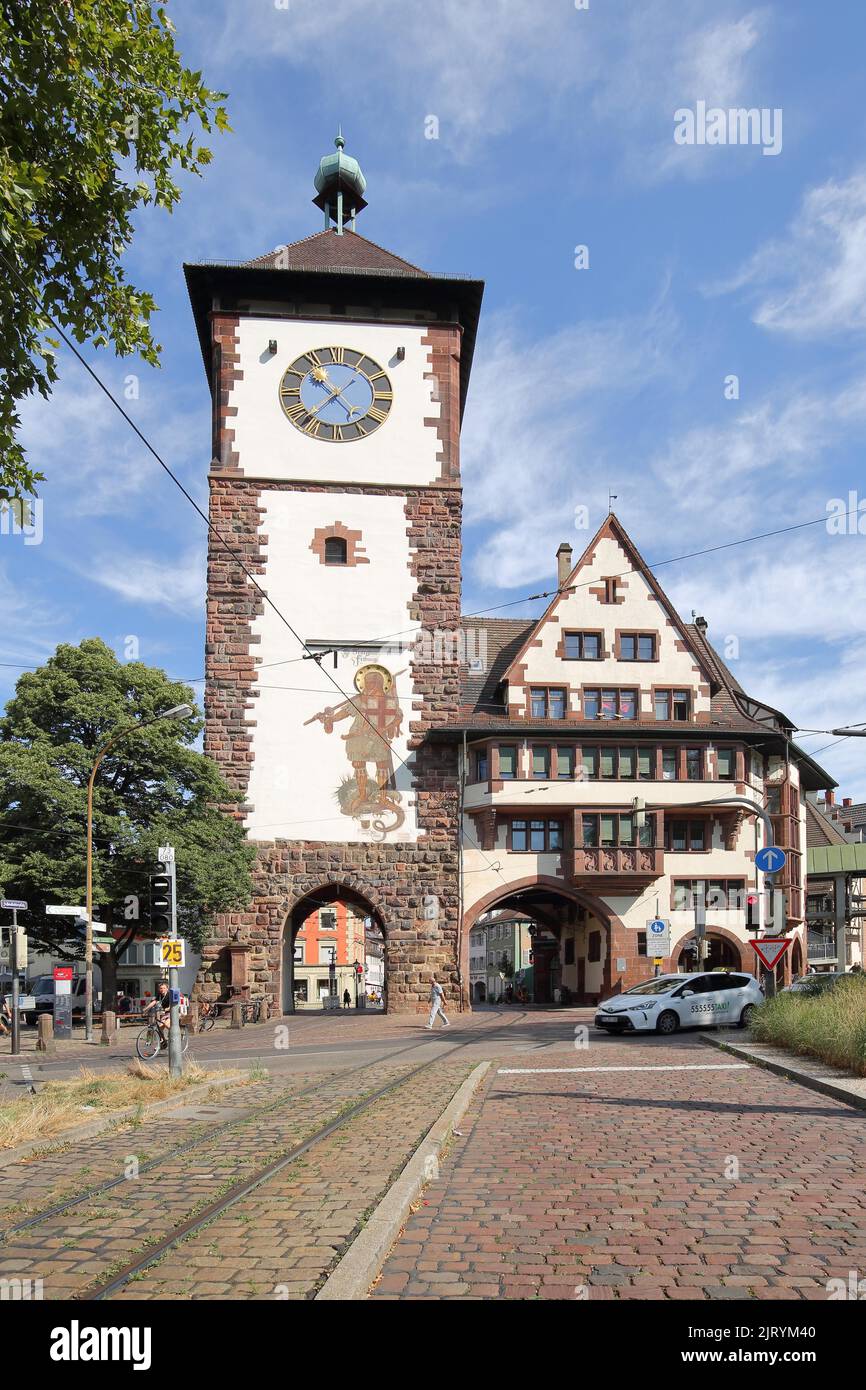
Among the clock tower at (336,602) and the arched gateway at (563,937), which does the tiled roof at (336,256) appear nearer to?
the clock tower at (336,602)

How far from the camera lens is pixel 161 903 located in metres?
18.2

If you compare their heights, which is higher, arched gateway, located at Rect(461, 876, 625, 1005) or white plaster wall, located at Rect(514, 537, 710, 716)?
white plaster wall, located at Rect(514, 537, 710, 716)

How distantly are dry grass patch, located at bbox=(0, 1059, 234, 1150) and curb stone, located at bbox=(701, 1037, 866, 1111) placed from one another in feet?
24.6

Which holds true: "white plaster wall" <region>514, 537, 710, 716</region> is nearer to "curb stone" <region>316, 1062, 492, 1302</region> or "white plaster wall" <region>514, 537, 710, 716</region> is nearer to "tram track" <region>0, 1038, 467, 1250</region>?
"tram track" <region>0, 1038, 467, 1250</region>

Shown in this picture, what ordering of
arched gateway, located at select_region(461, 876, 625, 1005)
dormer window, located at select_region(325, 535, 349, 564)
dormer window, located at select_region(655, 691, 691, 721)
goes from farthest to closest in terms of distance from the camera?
1. dormer window, located at select_region(655, 691, 691, 721)
2. arched gateway, located at select_region(461, 876, 625, 1005)
3. dormer window, located at select_region(325, 535, 349, 564)

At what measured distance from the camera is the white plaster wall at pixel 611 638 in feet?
133

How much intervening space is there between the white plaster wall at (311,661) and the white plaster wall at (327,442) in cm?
98

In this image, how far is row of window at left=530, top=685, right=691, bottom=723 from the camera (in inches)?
1581

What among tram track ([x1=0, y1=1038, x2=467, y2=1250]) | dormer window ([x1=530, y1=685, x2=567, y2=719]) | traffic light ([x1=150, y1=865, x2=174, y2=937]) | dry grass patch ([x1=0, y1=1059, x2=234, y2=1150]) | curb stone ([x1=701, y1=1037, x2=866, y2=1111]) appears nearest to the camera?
tram track ([x1=0, y1=1038, x2=467, y2=1250])

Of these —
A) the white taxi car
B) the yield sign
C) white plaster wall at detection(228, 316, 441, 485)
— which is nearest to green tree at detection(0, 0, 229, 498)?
the yield sign

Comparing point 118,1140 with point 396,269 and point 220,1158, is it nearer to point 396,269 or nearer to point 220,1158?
point 220,1158

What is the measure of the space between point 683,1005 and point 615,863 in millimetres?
13449

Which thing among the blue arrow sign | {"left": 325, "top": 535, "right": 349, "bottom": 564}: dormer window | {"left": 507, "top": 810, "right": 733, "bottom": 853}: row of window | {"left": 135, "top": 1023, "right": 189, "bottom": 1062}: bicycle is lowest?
{"left": 135, "top": 1023, "right": 189, "bottom": 1062}: bicycle

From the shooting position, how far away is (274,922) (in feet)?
121
